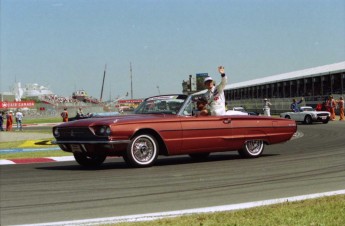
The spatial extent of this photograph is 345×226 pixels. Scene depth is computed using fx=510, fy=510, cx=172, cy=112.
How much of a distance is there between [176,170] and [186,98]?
1.76 meters

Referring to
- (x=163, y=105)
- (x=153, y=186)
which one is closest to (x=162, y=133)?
(x=163, y=105)

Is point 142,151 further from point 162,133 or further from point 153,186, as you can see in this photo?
point 153,186

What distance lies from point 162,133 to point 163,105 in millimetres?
966

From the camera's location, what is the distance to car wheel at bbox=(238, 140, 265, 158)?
10.4 m

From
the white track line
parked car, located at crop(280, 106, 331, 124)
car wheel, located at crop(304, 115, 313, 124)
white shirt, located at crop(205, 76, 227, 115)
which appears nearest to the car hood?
white shirt, located at crop(205, 76, 227, 115)

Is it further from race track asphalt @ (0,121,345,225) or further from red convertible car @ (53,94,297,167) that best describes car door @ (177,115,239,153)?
race track asphalt @ (0,121,345,225)

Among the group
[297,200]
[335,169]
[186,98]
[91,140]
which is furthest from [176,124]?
[297,200]

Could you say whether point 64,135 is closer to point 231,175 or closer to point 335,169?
point 231,175

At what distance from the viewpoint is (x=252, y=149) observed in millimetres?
10539

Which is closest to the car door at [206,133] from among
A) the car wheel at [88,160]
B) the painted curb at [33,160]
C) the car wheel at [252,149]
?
the car wheel at [252,149]

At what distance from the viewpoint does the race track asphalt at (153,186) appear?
5551 millimetres

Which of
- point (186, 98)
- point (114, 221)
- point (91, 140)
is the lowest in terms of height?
point (114, 221)

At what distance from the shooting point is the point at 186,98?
32.3ft

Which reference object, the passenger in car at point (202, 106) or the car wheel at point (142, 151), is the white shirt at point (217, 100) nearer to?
the passenger in car at point (202, 106)
